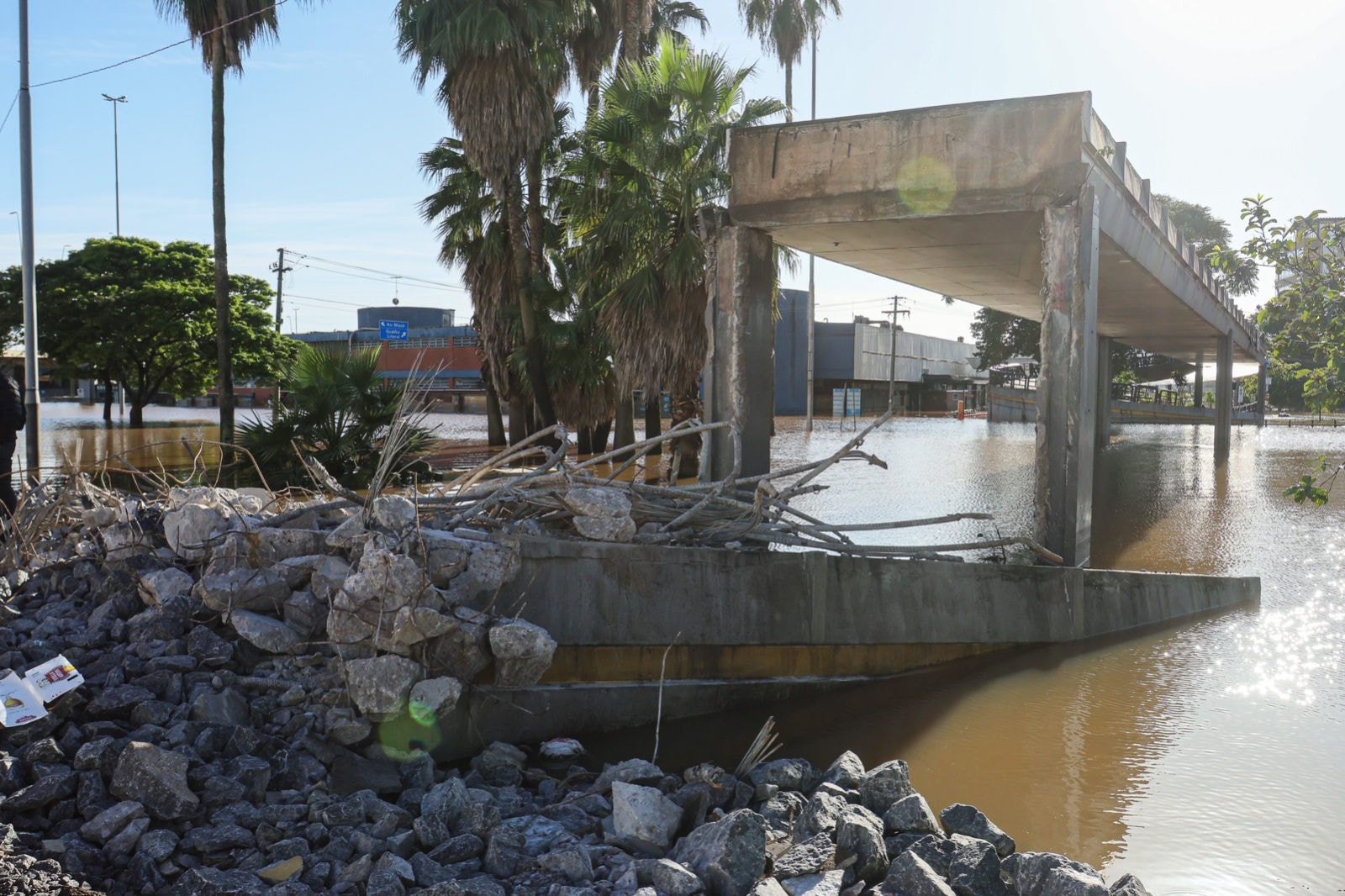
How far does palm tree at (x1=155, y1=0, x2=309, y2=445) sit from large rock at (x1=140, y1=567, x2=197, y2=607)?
624 inches

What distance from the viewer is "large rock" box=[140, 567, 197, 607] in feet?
19.2

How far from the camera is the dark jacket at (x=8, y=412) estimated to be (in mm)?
8680

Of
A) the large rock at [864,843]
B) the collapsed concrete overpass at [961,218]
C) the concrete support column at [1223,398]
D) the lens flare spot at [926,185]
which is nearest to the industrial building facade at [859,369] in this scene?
the concrete support column at [1223,398]

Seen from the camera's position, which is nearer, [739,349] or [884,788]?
[884,788]

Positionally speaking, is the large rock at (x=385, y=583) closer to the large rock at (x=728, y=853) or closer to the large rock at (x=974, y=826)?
the large rock at (x=728, y=853)

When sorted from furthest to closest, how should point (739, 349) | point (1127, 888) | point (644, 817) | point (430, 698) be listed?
point (739, 349), point (430, 698), point (644, 817), point (1127, 888)

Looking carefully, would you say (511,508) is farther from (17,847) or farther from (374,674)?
(17,847)

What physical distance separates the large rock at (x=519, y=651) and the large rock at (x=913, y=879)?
2368 mm

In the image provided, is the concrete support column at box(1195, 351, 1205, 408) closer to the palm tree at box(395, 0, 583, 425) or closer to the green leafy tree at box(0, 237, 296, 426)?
the palm tree at box(395, 0, 583, 425)

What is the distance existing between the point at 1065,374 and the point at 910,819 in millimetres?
5269

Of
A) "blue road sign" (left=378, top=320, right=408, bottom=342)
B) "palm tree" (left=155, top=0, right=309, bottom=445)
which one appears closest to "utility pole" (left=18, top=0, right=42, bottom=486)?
"palm tree" (left=155, top=0, right=309, bottom=445)

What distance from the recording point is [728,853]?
13.7ft

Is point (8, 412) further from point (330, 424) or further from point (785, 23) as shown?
point (785, 23)

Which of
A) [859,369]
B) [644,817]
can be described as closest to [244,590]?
[644,817]
